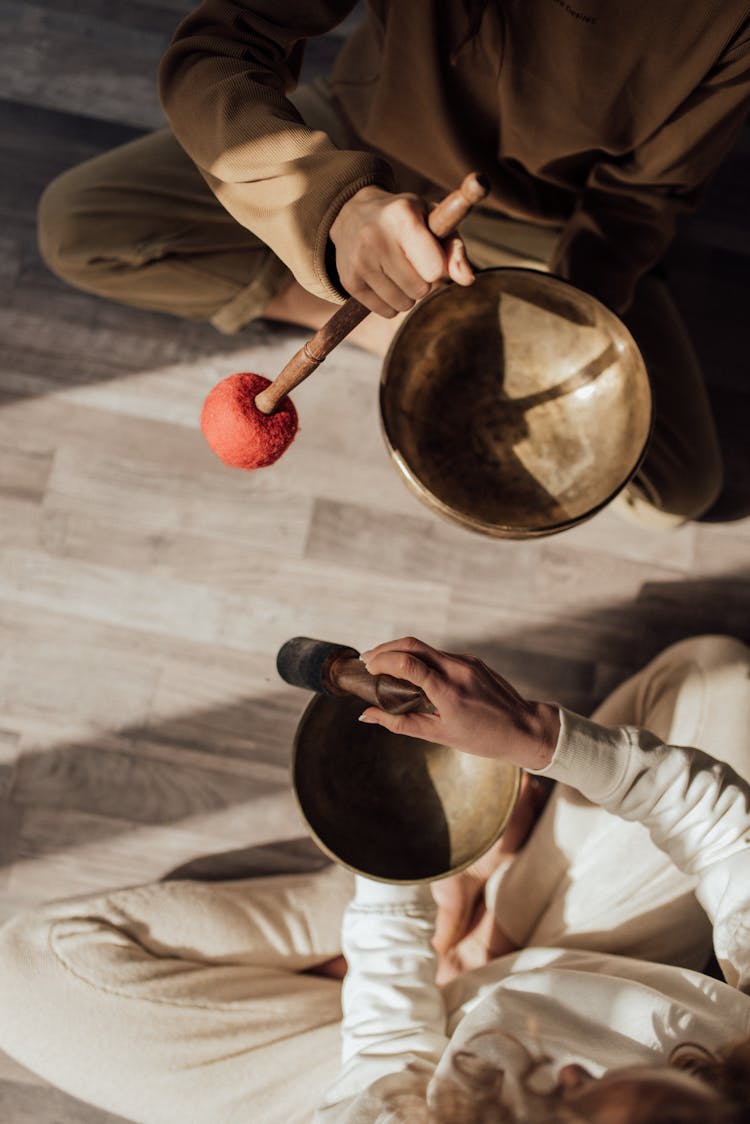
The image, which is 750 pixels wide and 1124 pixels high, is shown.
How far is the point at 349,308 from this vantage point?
24.3 inches

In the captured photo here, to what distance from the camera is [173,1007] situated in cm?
102

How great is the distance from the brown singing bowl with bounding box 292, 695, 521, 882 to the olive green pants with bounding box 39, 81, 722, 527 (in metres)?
0.50

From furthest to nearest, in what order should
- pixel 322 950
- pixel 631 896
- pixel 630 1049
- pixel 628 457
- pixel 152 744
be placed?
pixel 152 744
pixel 322 950
pixel 631 896
pixel 628 457
pixel 630 1049

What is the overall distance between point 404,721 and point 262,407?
30cm

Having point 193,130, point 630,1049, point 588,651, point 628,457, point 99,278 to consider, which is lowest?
point 588,651

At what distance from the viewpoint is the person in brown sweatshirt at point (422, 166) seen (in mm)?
709

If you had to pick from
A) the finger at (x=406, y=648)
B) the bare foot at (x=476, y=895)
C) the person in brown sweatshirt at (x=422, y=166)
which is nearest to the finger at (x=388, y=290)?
the person in brown sweatshirt at (x=422, y=166)

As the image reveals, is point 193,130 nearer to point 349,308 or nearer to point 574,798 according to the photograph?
point 349,308

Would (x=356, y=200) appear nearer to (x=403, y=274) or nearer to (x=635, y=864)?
(x=403, y=274)

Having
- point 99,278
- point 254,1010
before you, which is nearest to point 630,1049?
point 254,1010

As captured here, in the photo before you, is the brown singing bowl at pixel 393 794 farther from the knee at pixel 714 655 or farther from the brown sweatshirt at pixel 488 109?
the brown sweatshirt at pixel 488 109

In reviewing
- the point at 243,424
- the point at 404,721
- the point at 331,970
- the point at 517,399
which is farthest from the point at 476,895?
the point at 243,424

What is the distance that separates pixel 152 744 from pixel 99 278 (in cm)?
69

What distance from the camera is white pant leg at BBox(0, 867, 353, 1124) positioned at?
985mm
